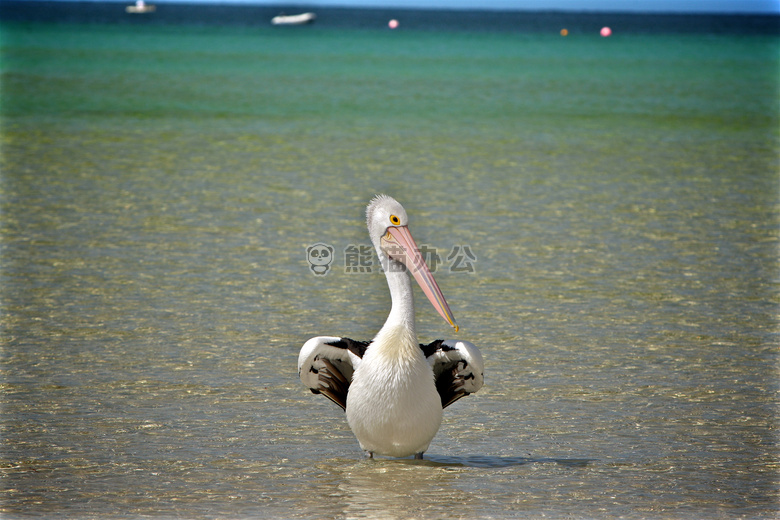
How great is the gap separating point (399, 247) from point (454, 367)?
0.54 metres

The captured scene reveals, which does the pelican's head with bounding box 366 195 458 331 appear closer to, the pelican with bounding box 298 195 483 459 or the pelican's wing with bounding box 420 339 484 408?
the pelican with bounding box 298 195 483 459

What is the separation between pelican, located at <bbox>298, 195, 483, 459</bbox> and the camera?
12.8 ft

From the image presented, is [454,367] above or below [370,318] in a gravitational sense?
above

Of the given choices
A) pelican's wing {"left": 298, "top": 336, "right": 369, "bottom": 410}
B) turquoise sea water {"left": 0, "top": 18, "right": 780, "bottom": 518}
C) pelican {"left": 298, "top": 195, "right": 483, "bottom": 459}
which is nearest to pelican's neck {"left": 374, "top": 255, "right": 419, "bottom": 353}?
pelican {"left": 298, "top": 195, "right": 483, "bottom": 459}

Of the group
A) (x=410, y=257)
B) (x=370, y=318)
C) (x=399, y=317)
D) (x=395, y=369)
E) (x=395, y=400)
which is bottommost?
(x=370, y=318)

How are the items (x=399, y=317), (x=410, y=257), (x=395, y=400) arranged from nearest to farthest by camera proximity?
1. (x=395, y=400)
2. (x=399, y=317)
3. (x=410, y=257)

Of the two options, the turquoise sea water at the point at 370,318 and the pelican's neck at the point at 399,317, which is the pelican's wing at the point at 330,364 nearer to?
the pelican's neck at the point at 399,317

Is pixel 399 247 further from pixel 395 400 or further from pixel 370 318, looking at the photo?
pixel 370 318

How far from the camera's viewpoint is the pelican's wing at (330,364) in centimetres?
402

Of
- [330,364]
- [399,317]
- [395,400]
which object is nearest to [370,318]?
[330,364]

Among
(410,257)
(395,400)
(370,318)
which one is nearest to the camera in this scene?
(395,400)

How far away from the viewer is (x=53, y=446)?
421 centimetres

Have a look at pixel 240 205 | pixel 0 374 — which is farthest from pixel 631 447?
pixel 240 205

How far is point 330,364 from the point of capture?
4.14 metres
